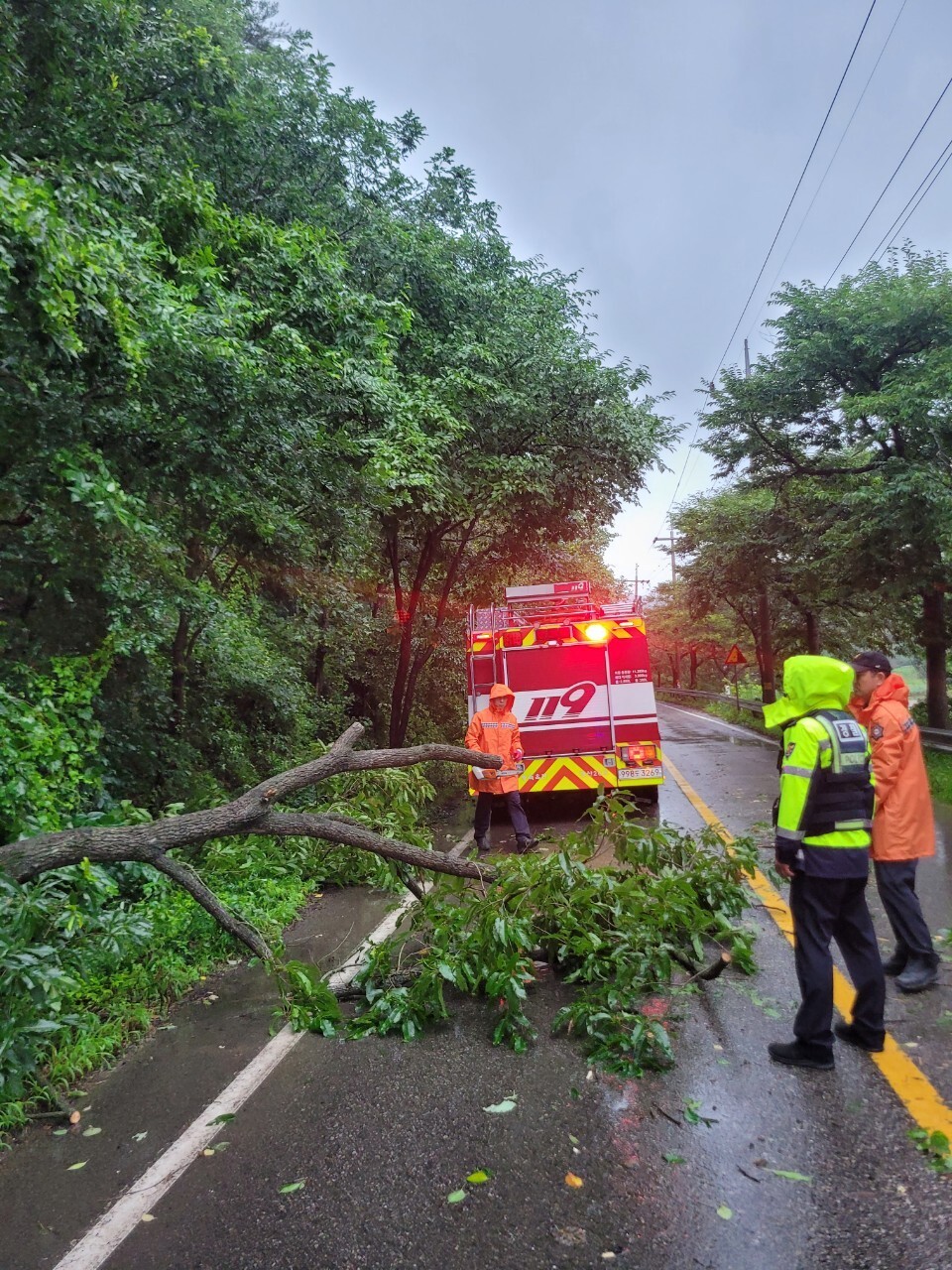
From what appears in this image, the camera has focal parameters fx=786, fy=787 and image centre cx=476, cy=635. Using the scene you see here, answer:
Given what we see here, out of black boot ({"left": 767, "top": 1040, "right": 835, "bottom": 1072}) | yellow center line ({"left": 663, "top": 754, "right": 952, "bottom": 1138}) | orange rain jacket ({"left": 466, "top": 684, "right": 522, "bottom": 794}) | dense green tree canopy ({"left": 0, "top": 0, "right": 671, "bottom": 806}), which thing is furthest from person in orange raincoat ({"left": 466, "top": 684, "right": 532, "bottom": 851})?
A: black boot ({"left": 767, "top": 1040, "right": 835, "bottom": 1072})

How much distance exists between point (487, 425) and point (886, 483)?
7.36m

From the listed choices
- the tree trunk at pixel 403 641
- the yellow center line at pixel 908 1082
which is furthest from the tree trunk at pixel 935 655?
the yellow center line at pixel 908 1082

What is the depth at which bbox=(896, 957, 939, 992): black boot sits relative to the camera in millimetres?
4320

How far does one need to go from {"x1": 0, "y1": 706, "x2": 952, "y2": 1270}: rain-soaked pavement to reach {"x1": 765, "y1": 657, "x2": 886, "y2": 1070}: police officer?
0.66 ft

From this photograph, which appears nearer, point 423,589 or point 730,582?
point 423,589

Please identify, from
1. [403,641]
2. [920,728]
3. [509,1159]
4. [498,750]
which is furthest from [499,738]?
[920,728]

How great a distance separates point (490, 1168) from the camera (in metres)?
2.96

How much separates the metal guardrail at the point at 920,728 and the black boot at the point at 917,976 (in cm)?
887

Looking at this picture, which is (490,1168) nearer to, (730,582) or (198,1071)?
(198,1071)

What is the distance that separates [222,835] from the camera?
4.30 m

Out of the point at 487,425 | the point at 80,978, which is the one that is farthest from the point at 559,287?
the point at 80,978

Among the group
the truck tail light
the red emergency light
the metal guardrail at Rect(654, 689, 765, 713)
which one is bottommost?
the metal guardrail at Rect(654, 689, 765, 713)

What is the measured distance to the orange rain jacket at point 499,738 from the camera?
843 cm

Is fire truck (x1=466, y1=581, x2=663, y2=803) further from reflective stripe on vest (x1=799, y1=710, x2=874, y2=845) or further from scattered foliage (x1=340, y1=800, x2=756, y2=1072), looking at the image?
reflective stripe on vest (x1=799, y1=710, x2=874, y2=845)
